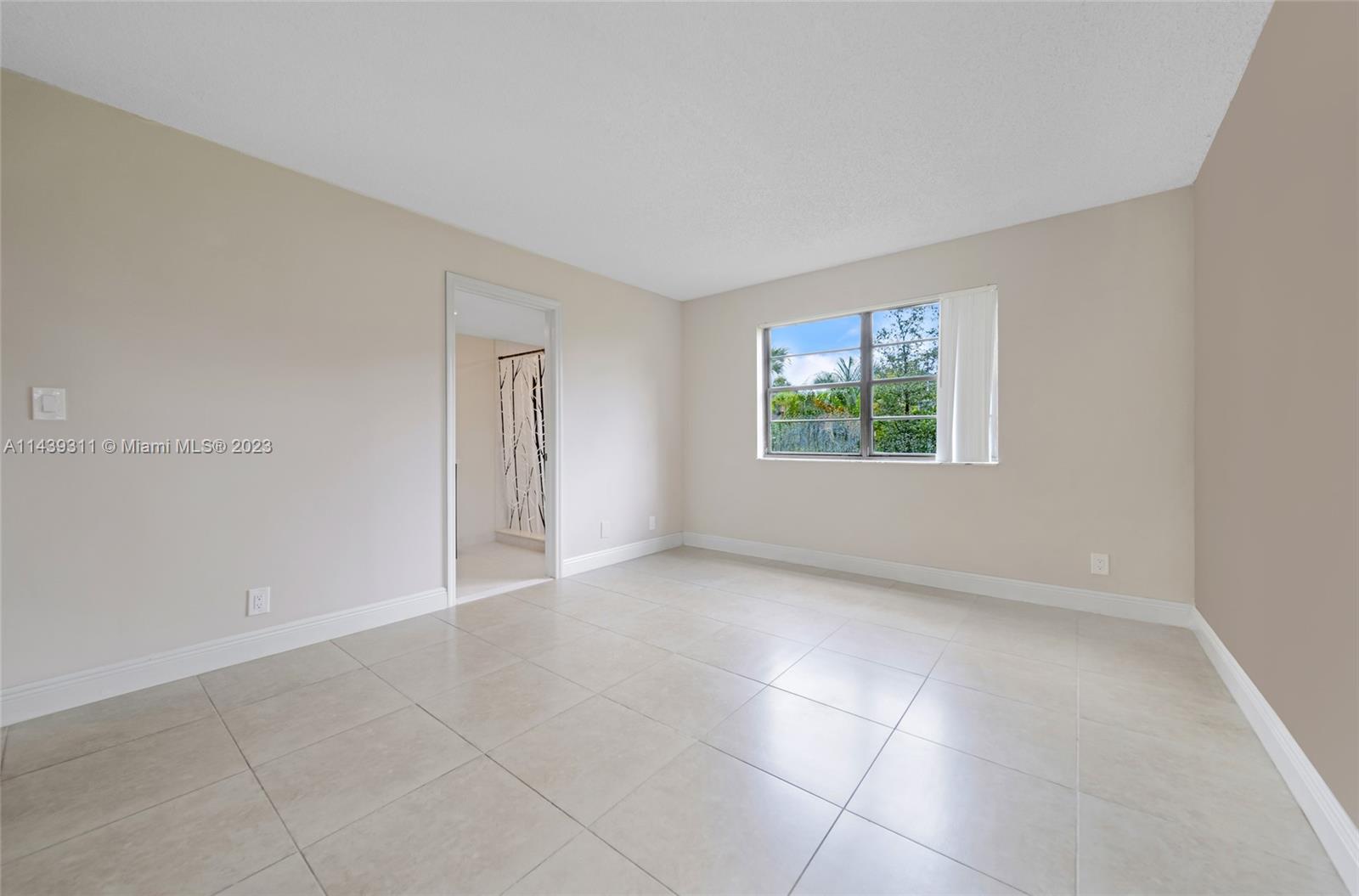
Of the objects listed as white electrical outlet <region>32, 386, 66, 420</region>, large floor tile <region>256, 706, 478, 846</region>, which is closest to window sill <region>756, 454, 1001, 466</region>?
large floor tile <region>256, 706, 478, 846</region>

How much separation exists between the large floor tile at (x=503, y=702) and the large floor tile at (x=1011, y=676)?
1743mm

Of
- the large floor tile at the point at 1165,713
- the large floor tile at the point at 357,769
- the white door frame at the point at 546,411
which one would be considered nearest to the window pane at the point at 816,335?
the white door frame at the point at 546,411

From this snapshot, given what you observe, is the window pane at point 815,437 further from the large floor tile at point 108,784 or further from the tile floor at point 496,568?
the large floor tile at point 108,784

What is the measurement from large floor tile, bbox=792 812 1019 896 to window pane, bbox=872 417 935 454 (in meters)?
3.09

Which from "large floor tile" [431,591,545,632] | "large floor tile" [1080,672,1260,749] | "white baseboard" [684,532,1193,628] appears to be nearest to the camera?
"large floor tile" [1080,672,1260,749]

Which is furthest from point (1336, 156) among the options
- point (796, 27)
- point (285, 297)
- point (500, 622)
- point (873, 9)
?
point (285, 297)

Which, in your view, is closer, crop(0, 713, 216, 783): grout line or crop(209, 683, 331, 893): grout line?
crop(209, 683, 331, 893): grout line

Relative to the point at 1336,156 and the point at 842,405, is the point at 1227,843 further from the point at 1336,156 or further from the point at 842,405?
the point at 842,405

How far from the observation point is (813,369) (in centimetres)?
467

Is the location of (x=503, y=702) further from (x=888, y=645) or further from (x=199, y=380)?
(x=199, y=380)

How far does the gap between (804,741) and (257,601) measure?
2766 mm

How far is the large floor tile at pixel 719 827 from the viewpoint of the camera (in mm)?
1315

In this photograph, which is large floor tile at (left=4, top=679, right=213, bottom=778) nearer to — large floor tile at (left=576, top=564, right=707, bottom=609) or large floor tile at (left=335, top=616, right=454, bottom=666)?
large floor tile at (left=335, top=616, right=454, bottom=666)

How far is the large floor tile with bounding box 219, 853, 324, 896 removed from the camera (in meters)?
1.27
